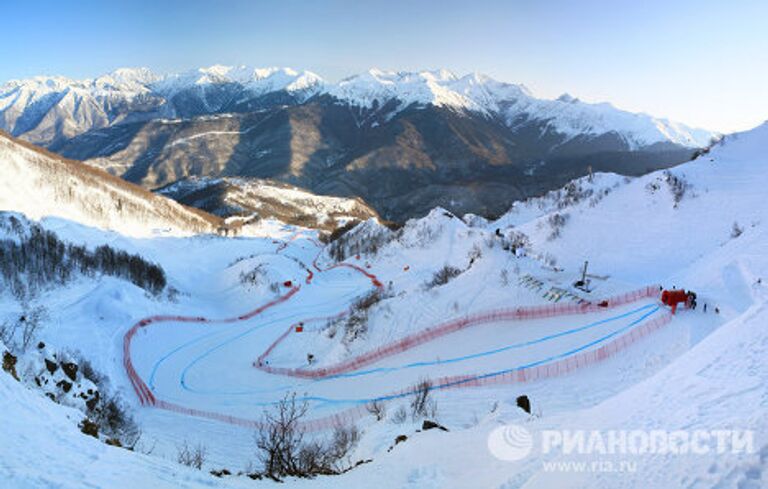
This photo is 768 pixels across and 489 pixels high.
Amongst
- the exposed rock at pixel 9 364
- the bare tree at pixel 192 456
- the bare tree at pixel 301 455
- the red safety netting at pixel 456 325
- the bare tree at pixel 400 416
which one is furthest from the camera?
the red safety netting at pixel 456 325

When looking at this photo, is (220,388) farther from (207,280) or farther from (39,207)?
(39,207)

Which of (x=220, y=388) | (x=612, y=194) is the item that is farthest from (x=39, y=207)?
(x=612, y=194)

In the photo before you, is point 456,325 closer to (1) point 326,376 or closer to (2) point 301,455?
(1) point 326,376

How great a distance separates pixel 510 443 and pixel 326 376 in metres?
20.4

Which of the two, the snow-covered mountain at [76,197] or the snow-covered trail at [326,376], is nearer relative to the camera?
the snow-covered trail at [326,376]

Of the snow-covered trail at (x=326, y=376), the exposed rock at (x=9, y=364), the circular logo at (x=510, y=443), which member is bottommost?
the snow-covered trail at (x=326, y=376)

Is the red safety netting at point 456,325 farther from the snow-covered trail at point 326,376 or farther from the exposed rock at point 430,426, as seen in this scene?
the exposed rock at point 430,426

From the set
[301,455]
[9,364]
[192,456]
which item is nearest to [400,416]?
[301,455]

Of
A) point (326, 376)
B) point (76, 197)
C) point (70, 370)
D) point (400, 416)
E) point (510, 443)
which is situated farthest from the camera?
point (76, 197)

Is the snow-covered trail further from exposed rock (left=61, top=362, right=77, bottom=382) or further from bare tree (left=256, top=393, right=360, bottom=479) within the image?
exposed rock (left=61, top=362, right=77, bottom=382)

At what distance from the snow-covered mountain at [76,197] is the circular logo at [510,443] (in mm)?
90284

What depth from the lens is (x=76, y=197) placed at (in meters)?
98.8

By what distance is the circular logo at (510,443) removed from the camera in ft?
32.8

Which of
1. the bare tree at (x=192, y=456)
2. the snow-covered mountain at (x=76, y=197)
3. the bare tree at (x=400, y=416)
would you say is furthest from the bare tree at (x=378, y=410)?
the snow-covered mountain at (x=76, y=197)
